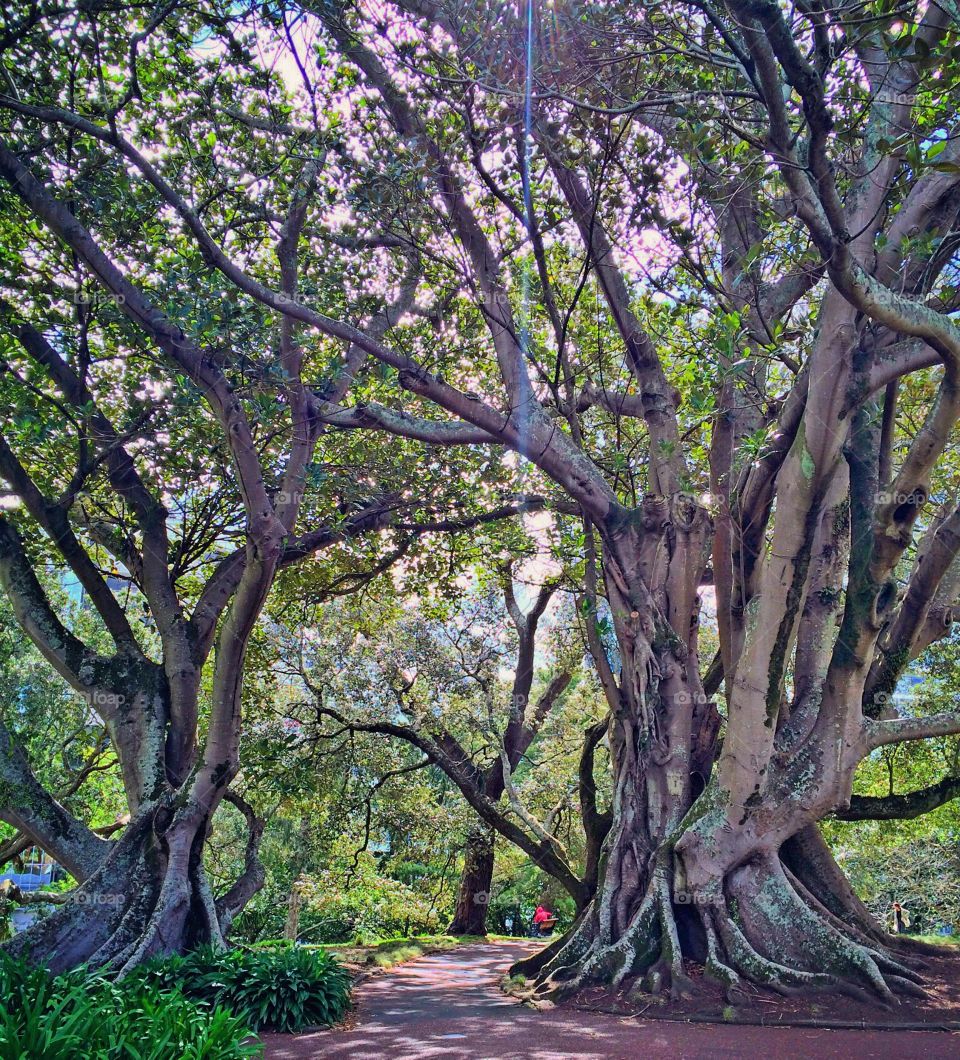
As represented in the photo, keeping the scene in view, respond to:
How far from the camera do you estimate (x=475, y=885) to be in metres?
16.7

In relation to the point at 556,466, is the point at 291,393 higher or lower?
higher

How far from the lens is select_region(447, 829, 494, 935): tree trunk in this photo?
15.7 metres

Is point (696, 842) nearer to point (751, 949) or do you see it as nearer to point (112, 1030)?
point (751, 949)

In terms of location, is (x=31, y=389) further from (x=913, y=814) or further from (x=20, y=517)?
(x=913, y=814)

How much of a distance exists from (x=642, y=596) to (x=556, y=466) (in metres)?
1.72

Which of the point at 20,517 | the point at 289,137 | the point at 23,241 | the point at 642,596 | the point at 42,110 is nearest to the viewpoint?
the point at 42,110

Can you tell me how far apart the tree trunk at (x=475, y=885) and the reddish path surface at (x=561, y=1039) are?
7.67m

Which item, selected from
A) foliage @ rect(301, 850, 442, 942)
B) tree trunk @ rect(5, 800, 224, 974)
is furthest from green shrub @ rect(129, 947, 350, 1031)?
foliage @ rect(301, 850, 442, 942)

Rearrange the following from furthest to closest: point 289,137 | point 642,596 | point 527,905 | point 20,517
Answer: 1. point 527,905
2. point 20,517
3. point 642,596
4. point 289,137

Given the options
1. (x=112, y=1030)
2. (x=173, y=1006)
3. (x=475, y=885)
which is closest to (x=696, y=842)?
(x=173, y=1006)

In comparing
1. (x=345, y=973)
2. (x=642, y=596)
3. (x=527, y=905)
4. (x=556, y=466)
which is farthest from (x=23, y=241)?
(x=527, y=905)

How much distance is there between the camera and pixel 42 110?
6508 mm

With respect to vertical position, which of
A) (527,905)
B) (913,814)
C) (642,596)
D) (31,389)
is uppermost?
(31,389)

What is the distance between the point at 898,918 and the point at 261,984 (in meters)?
18.5
